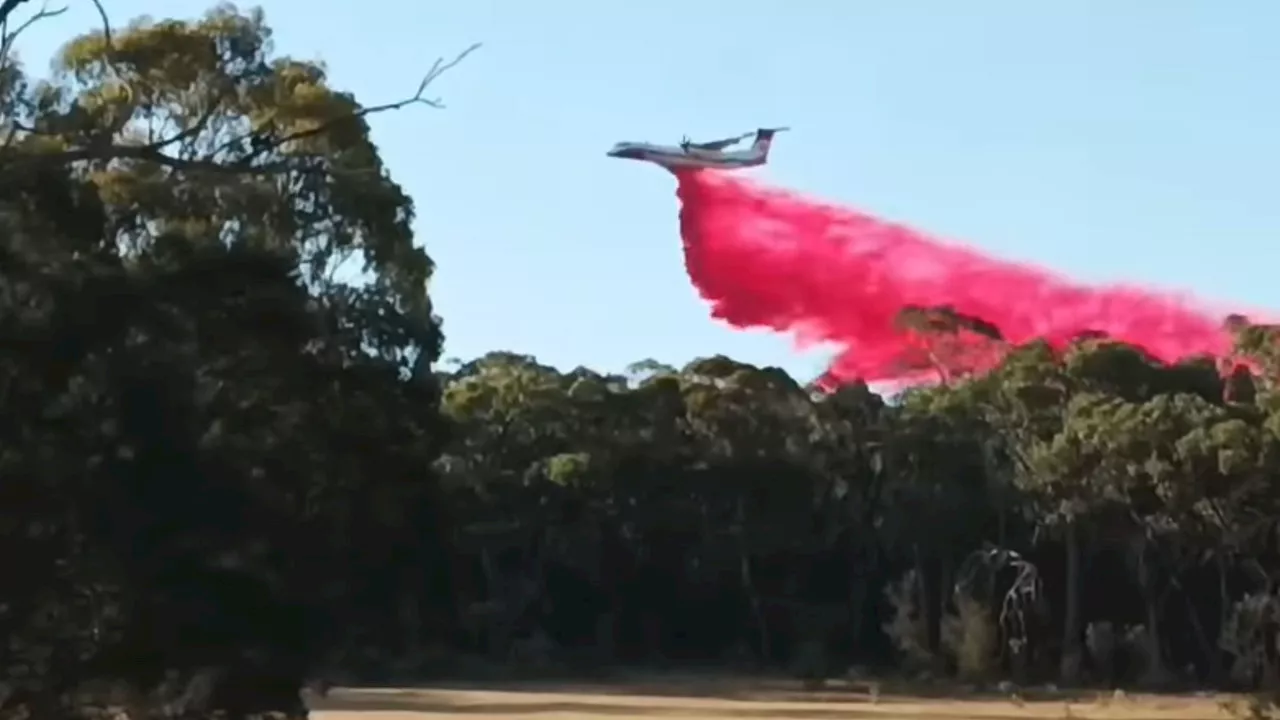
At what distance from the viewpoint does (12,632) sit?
1512 centimetres

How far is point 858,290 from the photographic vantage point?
58312mm

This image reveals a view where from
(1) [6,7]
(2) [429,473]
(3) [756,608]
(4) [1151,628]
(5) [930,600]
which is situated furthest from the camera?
(3) [756,608]

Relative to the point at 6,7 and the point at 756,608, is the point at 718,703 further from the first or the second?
the point at 6,7

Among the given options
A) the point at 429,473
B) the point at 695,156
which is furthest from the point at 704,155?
the point at 429,473

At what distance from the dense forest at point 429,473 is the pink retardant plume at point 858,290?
3.54ft

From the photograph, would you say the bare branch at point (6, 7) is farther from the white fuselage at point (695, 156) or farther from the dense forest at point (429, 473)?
the white fuselage at point (695, 156)

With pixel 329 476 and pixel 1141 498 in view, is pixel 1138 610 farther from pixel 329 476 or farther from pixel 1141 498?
pixel 329 476

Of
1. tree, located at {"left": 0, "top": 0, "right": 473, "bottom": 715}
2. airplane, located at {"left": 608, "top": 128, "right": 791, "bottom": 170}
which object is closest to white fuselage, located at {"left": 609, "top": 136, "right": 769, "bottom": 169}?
airplane, located at {"left": 608, "top": 128, "right": 791, "bottom": 170}

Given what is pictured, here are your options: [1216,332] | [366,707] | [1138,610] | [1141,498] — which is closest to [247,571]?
[366,707]

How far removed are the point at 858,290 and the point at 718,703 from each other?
21.3m

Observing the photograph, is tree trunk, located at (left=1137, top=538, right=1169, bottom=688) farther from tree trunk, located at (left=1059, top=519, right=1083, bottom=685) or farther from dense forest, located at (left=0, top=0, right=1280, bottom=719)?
tree trunk, located at (left=1059, top=519, right=1083, bottom=685)

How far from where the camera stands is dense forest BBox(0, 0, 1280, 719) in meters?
15.5

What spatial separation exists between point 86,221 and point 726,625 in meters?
41.4

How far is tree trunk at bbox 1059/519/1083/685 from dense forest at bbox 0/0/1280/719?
181mm
